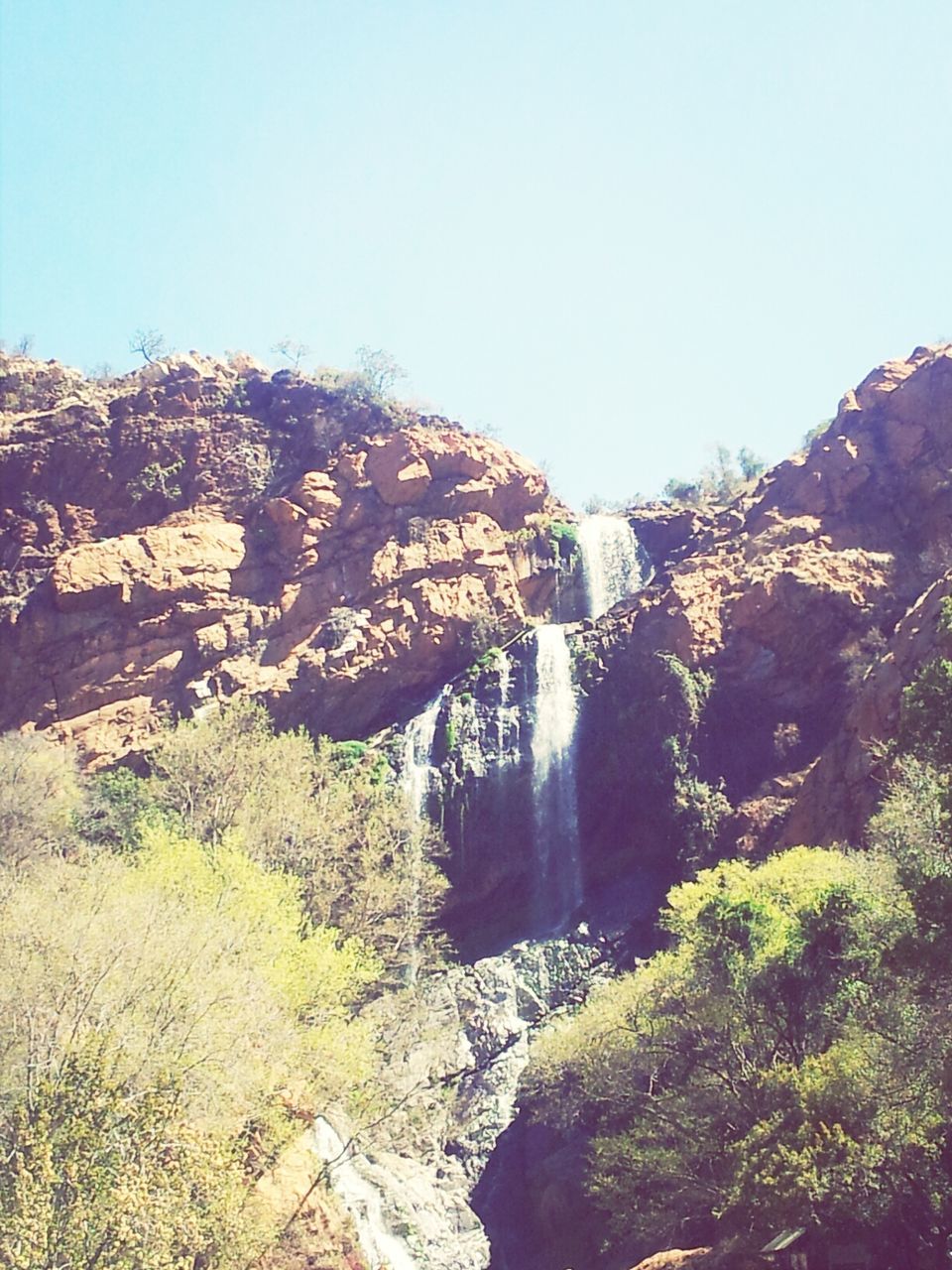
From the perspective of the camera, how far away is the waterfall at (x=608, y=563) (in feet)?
128

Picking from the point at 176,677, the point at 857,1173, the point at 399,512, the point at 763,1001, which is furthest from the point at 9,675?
the point at 857,1173

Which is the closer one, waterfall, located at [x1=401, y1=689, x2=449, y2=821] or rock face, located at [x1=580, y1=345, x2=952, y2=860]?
rock face, located at [x1=580, y1=345, x2=952, y2=860]

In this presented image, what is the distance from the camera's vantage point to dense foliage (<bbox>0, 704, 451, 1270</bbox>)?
29.4ft

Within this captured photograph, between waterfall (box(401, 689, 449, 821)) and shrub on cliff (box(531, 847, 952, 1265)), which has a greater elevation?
waterfall (box(401, 689, 449, 821))

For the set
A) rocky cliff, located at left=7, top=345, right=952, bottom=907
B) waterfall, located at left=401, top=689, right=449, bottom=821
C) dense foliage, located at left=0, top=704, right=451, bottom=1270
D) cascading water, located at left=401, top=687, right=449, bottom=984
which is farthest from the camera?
waterfall, located at left=401, top=689, right=449, bottom=821

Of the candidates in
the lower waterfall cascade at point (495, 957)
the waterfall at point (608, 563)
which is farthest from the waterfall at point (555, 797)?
the waterfall at point (608, 563)

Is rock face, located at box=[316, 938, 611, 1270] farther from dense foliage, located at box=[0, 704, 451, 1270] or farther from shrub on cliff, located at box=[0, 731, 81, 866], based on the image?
shrub on cliff, located at box=[0, 731, 81, 866]

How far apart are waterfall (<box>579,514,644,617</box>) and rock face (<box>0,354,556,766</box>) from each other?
192 centimetres

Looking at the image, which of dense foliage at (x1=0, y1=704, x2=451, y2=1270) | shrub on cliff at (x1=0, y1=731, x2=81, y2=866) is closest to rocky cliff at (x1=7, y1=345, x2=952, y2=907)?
shrub on cliff at (x1=0, y1=731, x2=81, y2=866)

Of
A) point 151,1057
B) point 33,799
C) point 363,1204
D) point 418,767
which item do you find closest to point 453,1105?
point 363,1204

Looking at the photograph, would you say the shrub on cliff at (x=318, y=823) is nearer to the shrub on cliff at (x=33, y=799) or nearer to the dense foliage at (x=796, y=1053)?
the shrub on cliff at (x=33, y=799)

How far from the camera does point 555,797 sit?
30.9m

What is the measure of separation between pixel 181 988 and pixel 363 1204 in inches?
320

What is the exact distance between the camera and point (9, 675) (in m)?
34.7
